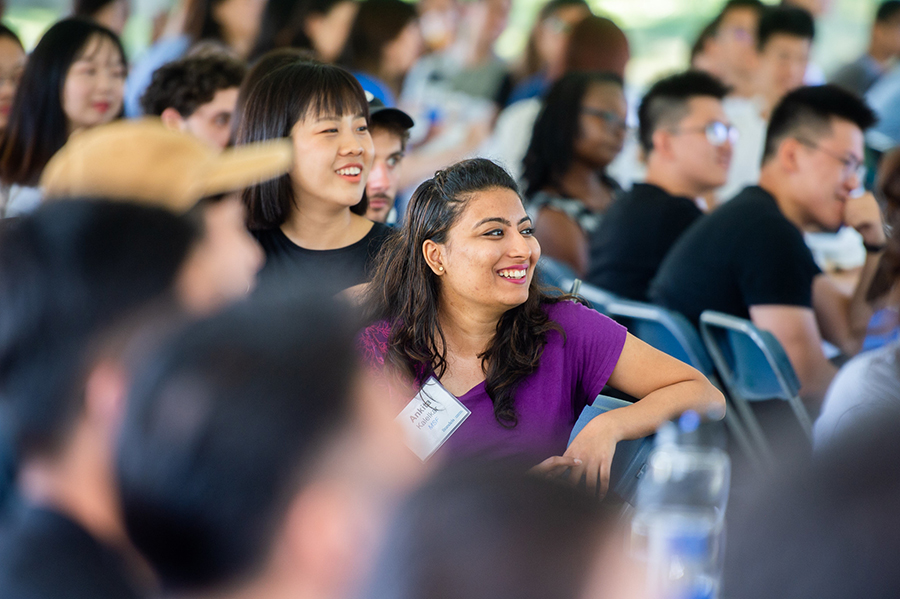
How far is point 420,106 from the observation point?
4762mm

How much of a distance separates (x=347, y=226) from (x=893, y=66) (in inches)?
182

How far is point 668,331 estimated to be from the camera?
2.73 meters

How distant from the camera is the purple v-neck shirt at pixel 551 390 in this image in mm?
1920

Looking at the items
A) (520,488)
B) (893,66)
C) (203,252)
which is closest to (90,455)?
(203,252)

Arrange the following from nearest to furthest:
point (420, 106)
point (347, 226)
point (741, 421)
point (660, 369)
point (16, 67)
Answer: point (660, 369)
point (347, 226)
point (741, 421)
point (16, 67)
point (420, 106)

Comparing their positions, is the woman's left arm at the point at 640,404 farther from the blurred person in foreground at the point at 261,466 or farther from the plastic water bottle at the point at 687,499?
the blurred person in foreground at the point at 261,466

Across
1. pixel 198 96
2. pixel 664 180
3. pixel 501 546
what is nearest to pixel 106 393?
pixel 501 546

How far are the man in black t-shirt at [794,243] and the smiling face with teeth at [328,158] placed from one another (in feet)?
4.19

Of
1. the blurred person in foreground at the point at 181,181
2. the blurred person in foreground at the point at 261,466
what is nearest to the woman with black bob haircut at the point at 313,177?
the blurred person in foreground at the point at 181,181

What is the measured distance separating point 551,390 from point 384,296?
0.46 m

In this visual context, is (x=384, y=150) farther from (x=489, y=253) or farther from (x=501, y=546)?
(x=501, y=546)

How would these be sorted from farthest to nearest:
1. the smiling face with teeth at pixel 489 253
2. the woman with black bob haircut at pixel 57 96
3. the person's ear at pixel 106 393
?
1. the woman with black bob haircut at pixel 57 96
2. the smiling face with teeth at pixel 489 253
3. the person's ear at pixel 106 393

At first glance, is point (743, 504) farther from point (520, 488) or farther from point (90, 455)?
point (90, 455)

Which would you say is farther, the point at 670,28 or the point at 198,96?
the point at 670,28
